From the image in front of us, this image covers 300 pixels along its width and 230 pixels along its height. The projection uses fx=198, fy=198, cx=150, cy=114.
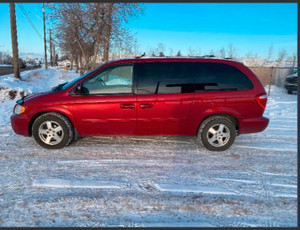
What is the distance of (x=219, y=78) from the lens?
396 cm

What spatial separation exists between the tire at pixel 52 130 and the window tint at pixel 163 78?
64.0 inches

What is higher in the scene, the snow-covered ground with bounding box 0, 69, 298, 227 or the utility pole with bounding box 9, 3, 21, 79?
the utility pole with bounding box 9, 3, 21, 79

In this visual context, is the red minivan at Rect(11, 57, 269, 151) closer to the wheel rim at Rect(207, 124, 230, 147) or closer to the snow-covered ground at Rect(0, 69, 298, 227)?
the wheel rim at Rect(207, 124, 230, 147)

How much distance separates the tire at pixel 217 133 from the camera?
4.02 metres

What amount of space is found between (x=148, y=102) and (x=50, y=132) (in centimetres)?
205

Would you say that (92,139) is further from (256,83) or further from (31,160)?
(256,83)

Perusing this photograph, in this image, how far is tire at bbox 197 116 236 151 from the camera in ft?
13.2

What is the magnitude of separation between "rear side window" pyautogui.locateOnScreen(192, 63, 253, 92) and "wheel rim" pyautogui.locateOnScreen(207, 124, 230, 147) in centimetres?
78

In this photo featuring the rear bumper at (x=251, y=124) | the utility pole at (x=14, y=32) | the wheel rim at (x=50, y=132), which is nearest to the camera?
the wheel rim at (x=50, y=132)

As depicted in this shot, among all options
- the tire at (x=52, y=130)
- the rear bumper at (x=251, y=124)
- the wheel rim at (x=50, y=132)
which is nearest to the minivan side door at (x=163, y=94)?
the rear bumper at (x=251, y=124)

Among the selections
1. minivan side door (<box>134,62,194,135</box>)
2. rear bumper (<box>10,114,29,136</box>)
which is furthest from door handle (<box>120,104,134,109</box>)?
rear bumper (<box>10,114,29,136</box>)

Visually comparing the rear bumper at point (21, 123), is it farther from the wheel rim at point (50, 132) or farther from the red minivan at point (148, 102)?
the wheel rim at point (50, 132)

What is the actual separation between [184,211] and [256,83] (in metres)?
2.96

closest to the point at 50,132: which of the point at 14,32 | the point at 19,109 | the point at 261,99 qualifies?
the point at 19,109
